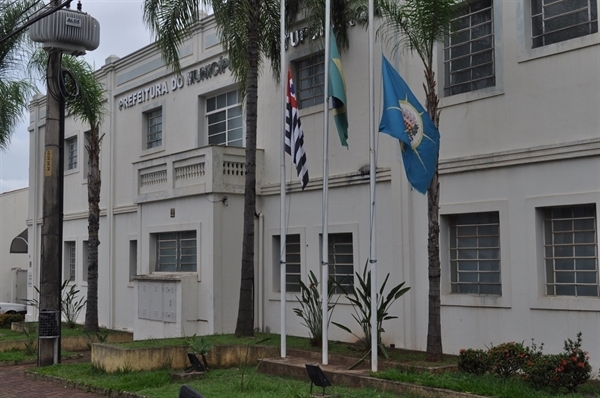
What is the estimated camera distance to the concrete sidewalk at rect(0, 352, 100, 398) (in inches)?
520

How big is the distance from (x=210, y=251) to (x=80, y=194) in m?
10.3

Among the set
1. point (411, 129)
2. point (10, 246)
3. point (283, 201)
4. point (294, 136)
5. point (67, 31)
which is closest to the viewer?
point (411, 129)

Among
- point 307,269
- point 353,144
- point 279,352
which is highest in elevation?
point 353,144

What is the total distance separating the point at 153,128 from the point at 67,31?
888cm

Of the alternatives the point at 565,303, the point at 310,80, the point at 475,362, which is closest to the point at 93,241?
the point at 310,80

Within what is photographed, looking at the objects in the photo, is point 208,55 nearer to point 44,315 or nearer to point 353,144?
point 353,144

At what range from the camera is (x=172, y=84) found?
23.1 meters

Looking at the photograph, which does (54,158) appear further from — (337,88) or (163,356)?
(337,88)

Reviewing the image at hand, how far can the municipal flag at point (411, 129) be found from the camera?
1222cm

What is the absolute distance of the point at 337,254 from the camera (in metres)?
17.5

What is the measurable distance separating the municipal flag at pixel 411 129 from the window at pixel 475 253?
2267mm

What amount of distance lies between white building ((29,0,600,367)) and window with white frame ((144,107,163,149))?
0.06 metres

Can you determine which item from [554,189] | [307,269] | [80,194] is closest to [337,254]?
[307,269]

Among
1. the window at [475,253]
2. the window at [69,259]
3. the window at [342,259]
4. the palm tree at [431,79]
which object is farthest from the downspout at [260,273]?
the window at [69,259]
